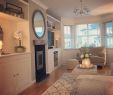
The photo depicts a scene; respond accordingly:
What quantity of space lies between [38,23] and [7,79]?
258 cm

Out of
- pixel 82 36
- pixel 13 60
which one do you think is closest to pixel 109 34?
pixel 82 36

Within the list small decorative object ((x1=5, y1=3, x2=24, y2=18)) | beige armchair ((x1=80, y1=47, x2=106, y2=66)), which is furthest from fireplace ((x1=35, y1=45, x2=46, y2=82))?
beige armchair ((x1=80, y1=47, x2=106, y2=66))

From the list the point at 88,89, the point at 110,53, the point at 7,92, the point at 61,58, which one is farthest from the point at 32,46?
the point at 110,53

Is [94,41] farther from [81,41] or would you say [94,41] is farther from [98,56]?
[98,56]

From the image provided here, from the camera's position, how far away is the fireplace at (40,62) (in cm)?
525

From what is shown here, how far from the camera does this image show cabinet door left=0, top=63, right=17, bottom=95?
10.8 ft

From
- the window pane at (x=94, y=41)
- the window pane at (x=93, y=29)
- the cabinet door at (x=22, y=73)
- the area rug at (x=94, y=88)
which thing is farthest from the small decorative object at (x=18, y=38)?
the window pane at (x=93, y=29)

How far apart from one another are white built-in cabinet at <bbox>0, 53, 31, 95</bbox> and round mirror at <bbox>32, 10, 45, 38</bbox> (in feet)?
3.41

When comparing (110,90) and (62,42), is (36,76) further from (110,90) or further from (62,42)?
(62,42)

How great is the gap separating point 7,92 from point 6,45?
1331mm

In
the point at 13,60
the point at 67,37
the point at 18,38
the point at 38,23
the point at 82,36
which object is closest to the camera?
the point at 13,60

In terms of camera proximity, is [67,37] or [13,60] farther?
[67,37]

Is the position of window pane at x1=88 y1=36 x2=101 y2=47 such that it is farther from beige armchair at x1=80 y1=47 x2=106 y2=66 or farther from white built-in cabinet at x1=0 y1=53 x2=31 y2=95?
white built-in cabinet at x1=0 y1=53 x2=31 y2=95

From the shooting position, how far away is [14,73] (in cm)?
379
